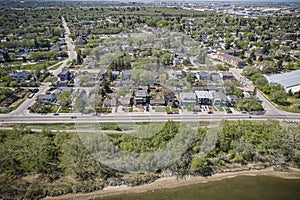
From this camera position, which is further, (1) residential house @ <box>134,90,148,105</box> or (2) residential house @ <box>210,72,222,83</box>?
(2) residential house @ <box>210,72,222,83</box>

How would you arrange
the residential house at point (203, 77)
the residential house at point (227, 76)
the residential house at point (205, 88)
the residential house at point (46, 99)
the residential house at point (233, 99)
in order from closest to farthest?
the residential house at point (46, 99)
the residential house at point (233, 99)
the residential house at point (205, 88)
the residential house at point (203, 77)
the residential house at point (227, 76)

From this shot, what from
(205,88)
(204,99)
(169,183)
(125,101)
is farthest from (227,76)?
(169,183)

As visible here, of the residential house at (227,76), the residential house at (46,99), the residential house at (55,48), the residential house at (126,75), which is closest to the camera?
the residential house at (46,99)

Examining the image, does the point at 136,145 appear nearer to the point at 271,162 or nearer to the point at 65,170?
the point at 65,170

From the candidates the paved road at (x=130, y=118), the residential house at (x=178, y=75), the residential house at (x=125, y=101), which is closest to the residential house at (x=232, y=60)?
the residential house at (x=178, y=75)

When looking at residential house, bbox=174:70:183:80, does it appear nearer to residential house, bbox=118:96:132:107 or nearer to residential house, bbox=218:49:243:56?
residential house, bbox=118:96:132:107

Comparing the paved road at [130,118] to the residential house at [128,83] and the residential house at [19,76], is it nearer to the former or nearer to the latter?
the residential house at [128,83]

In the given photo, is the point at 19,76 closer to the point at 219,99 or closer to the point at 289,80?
the point at 219,99

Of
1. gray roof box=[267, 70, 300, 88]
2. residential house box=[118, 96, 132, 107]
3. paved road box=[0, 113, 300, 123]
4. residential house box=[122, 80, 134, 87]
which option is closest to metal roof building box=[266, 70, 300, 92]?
gray roof box=[267, 70, 300, 88]

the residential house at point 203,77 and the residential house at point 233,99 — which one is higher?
the residential house at point 203,77
